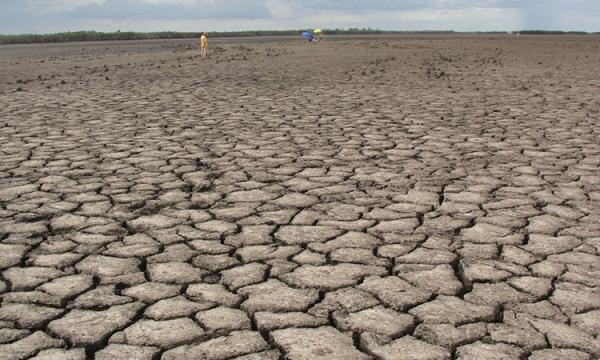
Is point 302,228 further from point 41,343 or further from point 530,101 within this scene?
point 530,101

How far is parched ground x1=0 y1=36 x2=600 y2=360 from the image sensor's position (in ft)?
7.38

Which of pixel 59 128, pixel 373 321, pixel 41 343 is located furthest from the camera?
pixel 59 128

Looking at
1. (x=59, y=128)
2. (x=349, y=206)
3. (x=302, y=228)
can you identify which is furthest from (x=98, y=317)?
(x=59, y=128)

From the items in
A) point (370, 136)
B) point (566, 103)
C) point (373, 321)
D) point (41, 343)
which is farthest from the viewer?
point (566, 103)

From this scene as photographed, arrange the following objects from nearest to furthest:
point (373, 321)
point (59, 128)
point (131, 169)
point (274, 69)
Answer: point (373, 321) → point (131, 169) → point (59, 128) → point (274, 69)

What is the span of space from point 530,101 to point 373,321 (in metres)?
6.88

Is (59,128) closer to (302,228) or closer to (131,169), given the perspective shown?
(131,169)

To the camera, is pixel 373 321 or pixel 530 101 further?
pixel 530 101

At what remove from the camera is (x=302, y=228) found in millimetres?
3367

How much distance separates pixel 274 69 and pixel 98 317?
12319 mm

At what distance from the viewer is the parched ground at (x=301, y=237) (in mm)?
2250

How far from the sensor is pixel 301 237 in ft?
10.6

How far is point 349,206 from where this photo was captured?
374 centimetres

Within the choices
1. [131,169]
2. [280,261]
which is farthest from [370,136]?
[280,261]
